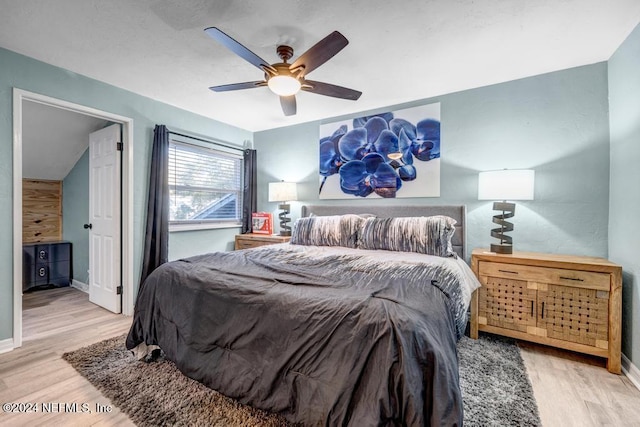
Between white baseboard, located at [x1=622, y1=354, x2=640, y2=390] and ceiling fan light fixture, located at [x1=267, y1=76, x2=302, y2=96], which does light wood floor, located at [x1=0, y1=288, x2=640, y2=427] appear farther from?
ceiling fan light fixture, located at [x1=267, y1=76, x2=302, y2=96]

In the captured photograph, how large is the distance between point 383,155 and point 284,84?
1.70 meters

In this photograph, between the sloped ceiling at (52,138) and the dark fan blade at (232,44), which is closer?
the dark fan blade at (232,44)

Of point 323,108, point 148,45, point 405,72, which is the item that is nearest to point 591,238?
point 405,72

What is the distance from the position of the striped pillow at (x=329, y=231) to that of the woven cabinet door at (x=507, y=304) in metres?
1.26

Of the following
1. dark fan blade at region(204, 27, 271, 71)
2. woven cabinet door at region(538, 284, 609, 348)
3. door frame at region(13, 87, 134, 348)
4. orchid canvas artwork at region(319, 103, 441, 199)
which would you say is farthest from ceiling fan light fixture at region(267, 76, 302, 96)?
woven cabinet door at region(538, 284, 609, 348)

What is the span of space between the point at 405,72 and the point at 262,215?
108 inches

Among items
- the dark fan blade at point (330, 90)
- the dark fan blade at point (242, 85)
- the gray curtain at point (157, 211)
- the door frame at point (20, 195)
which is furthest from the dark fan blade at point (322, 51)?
the door frame at point (20, 195)

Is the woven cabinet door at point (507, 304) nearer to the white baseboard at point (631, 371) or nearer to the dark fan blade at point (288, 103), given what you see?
the white baseboard at point (631, 371)

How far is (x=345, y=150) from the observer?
372 centimetres

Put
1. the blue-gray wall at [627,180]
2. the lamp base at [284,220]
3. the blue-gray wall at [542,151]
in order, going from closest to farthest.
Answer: the blue-gray wall at [627,180] → the blue-gray wall at [542,151] → the lamp base at [284,220]

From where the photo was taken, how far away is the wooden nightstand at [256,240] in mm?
3822

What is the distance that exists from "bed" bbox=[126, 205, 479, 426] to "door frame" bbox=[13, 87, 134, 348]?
49.1 inches

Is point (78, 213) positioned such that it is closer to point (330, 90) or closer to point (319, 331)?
point (330, 90)

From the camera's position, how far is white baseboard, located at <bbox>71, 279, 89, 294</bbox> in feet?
12.9
